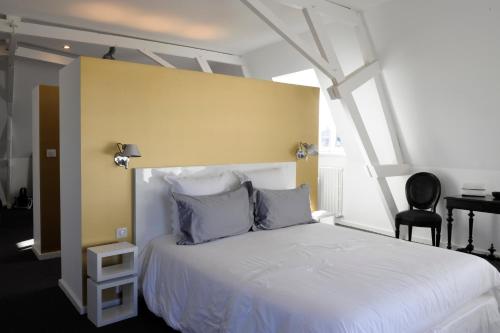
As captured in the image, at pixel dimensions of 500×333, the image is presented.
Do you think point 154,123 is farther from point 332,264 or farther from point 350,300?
point 350,300

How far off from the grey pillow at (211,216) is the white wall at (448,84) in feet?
7.54

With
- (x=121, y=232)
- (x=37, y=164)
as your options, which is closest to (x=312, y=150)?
(x=121, y=232)

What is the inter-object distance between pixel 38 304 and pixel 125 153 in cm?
140

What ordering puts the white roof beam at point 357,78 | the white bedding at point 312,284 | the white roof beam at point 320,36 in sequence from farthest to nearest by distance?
the white roof beam at point 357,78
the white roof beam at point 320,36
the white bedding at point 312,284

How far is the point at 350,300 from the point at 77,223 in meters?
2.13

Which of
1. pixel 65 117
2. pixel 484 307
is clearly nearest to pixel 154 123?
pixel 65 117

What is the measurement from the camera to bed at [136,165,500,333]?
195 centimetres

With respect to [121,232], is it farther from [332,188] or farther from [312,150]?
[332,188]

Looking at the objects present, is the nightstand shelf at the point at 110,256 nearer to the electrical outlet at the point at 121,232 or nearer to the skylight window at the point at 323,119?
the electrical outlet at the point at 121,232

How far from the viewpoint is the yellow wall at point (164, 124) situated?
9.87ft

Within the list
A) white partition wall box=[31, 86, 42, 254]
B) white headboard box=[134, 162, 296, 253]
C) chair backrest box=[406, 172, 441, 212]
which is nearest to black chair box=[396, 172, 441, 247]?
chair backrest box=[406, 172, 441, 212]

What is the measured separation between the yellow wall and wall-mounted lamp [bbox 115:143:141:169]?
5 cm

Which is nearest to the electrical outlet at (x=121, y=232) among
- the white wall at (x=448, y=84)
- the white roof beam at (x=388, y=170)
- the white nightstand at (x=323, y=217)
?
the white nightstand at (x=323, y=217)

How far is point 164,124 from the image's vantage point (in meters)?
3.37
